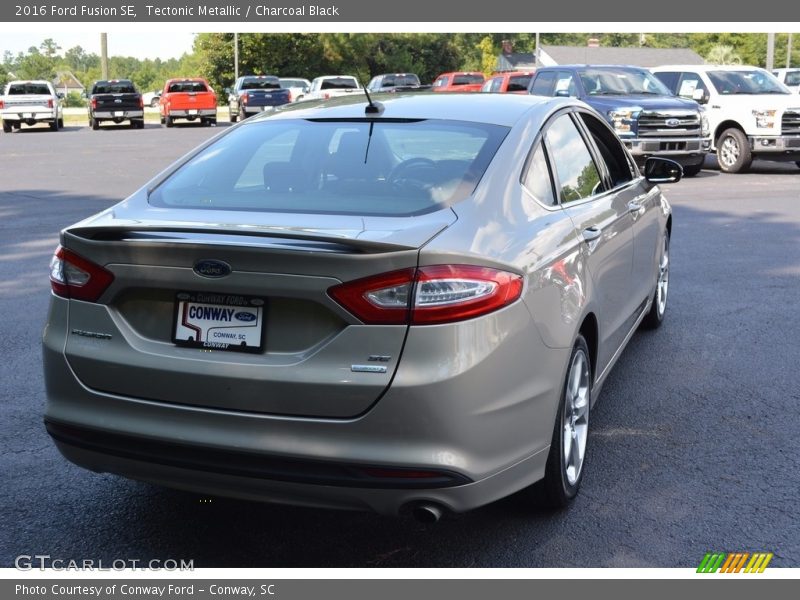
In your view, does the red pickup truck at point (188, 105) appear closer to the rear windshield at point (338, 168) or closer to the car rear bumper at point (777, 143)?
the car rear bumper at point (777, 143)

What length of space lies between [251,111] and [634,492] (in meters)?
34.2

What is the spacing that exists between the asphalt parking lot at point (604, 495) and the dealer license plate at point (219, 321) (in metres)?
0.88

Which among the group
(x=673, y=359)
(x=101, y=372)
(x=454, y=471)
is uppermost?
(x=101, y=372)

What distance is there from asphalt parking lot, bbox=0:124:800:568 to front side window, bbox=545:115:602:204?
1232mm

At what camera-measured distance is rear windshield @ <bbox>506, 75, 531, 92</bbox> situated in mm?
24048

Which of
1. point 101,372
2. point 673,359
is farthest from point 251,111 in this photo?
point 101,372

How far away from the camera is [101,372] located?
351 cm

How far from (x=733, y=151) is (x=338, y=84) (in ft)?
83.7

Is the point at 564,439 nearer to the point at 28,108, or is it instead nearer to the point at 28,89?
the point at 28,108

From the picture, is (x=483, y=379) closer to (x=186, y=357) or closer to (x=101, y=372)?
(x=186, y=357)

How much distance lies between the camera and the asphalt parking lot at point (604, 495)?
3.77 m

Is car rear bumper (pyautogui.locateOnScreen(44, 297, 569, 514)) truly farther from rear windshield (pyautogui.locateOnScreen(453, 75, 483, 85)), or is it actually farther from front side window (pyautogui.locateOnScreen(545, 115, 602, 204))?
rear windshield (pyautogui.locateOnScreen(453, 75, 483, 85))

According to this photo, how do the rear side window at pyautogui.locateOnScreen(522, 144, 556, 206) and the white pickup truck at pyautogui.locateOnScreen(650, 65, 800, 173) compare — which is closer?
the rear side window at pyautogui.locateOnScreen(522, 144, 556, 206)

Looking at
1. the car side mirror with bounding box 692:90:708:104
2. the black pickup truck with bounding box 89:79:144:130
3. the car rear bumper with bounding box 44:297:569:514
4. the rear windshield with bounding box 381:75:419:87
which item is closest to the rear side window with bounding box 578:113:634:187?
the car rear bumper with bounding box 44:297:569:514
